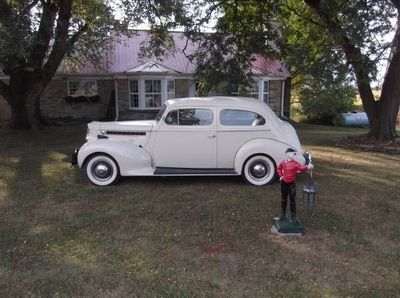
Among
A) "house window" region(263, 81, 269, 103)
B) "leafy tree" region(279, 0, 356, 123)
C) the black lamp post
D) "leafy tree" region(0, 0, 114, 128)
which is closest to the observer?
the black lamp post

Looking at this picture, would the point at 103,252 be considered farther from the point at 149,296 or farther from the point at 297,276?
the point at 297,276

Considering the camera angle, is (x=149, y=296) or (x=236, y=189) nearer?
(x=149, y=296)

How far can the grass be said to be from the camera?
4820mm

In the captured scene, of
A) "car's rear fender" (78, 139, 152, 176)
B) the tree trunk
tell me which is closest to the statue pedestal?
"car's rear fender" (78, 139, 152, 176)

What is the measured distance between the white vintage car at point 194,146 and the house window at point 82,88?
17152 mm

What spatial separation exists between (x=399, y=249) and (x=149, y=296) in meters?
3.24

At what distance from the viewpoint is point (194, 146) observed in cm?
888

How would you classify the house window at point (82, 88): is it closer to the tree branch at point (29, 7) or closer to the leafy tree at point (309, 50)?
the tree branch at point (29, 7)

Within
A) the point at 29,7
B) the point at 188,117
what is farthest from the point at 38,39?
the point at 188,117

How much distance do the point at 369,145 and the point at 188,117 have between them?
28.7 feet

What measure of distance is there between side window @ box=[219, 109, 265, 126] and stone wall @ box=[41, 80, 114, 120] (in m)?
17.8

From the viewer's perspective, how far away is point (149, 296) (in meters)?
4.57

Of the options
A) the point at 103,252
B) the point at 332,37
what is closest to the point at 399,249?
the point at 103,252

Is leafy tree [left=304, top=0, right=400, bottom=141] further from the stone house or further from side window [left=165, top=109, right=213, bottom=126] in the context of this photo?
the stone house
